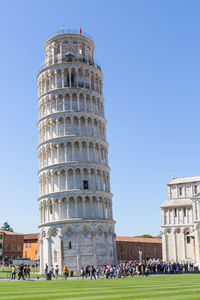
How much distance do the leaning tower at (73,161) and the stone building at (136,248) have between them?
84.7 ft

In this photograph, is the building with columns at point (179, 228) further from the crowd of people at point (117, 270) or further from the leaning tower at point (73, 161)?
the leaning tower at point (73, 161)

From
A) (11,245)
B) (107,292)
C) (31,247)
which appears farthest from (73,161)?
(11,245)

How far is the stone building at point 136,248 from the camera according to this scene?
8188 cm

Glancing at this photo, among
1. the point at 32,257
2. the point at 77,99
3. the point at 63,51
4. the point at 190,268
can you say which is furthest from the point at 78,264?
the point at 32,257

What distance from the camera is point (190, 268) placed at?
2173 inches

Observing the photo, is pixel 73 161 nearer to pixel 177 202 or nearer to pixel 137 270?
pixel 137 270

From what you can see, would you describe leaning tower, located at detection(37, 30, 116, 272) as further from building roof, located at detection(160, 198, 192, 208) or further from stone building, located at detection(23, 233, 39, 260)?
stone building, located at detection(23, 233, 39, 260)

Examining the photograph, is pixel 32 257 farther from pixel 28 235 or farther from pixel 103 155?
pixel 103 155

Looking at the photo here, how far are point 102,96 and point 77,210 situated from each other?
1938cm

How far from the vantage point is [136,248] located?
86062 millimetres

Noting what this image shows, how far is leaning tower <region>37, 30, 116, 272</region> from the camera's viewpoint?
53.3m

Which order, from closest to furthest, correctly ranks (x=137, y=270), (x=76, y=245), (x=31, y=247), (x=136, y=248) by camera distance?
(x=137, y=270), (x=76, y=245), (x=136, y=248), (x=31, y=247)

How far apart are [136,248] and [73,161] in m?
38.4

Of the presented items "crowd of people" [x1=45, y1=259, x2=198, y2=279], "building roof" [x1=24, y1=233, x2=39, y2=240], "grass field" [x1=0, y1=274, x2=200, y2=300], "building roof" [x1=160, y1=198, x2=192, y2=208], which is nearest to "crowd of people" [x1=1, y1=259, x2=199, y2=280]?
"crowd of people" [x1=45, y1=259, x2=198, y2=279]
